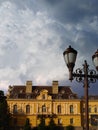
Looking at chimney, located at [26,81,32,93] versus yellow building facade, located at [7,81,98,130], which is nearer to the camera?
yellow building facade, located at [7,81,98,130]

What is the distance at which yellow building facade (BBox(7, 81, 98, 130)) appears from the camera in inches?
3797

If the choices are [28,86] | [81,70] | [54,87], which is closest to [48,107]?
[54,87]

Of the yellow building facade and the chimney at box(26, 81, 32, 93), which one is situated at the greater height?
the chimney at box(26, 81, 32, 93)

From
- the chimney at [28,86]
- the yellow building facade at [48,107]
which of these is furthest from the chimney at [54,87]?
the chimney at [28,86]

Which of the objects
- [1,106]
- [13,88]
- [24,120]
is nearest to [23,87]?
[13,88]

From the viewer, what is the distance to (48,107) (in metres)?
97.6

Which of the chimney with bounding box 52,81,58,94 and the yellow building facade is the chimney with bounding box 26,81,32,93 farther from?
the chimney with bounding box 52,81,58,94

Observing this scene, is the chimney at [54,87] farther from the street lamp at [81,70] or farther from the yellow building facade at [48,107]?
the street lamp at [81,70]

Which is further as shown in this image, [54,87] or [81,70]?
[54,87]

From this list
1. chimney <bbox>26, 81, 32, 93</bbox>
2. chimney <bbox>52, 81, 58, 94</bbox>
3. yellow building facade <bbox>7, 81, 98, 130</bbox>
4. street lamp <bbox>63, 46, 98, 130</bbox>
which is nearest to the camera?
street lamp <bbox>63, 46, 98, 130</bbox>

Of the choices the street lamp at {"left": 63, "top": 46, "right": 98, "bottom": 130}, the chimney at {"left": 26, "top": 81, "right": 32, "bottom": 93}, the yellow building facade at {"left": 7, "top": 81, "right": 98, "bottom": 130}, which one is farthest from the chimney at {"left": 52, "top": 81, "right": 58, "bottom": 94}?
the street lamp at {"left": 63, "top": 46, "right": 98, "bottom": 130}

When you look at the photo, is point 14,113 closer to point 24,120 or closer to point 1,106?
point 24,120

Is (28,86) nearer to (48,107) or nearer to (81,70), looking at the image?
(48,107)

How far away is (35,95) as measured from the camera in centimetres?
9812
